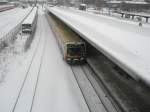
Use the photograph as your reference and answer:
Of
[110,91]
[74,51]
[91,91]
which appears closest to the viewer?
[110,91]

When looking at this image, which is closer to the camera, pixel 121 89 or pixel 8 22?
pixel 121 89

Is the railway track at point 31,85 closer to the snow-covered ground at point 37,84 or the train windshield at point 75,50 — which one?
the snow-covered ground at point 37,84

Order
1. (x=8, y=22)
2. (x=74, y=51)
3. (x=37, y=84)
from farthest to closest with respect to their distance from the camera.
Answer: (x=8, y=22), (x=74, y=51), (x=37, y=84)

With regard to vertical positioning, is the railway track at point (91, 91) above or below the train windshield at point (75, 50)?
below

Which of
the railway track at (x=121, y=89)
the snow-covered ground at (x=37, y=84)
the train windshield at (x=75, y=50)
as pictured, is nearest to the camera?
the railway track at (x=121, y=89)

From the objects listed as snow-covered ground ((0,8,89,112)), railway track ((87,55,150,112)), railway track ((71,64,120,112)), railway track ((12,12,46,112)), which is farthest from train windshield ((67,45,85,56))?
railway track ((12,12,46,112))

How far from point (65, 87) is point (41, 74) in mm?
3022

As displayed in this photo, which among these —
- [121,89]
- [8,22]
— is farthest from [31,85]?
[8,22]

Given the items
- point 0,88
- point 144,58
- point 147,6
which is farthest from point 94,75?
point 147,6

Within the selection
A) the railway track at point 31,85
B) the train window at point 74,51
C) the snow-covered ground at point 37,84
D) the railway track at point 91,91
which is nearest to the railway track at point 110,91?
the railway track at point 91,91

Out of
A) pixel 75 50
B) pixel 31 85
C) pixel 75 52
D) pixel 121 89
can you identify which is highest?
pixel 75 50

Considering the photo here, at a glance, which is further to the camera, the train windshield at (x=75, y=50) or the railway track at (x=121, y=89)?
the train windshield at (x=75, y=50)

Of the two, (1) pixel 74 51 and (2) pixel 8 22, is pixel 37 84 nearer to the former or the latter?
(1) pixel 74 51

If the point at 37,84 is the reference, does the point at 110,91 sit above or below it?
above
